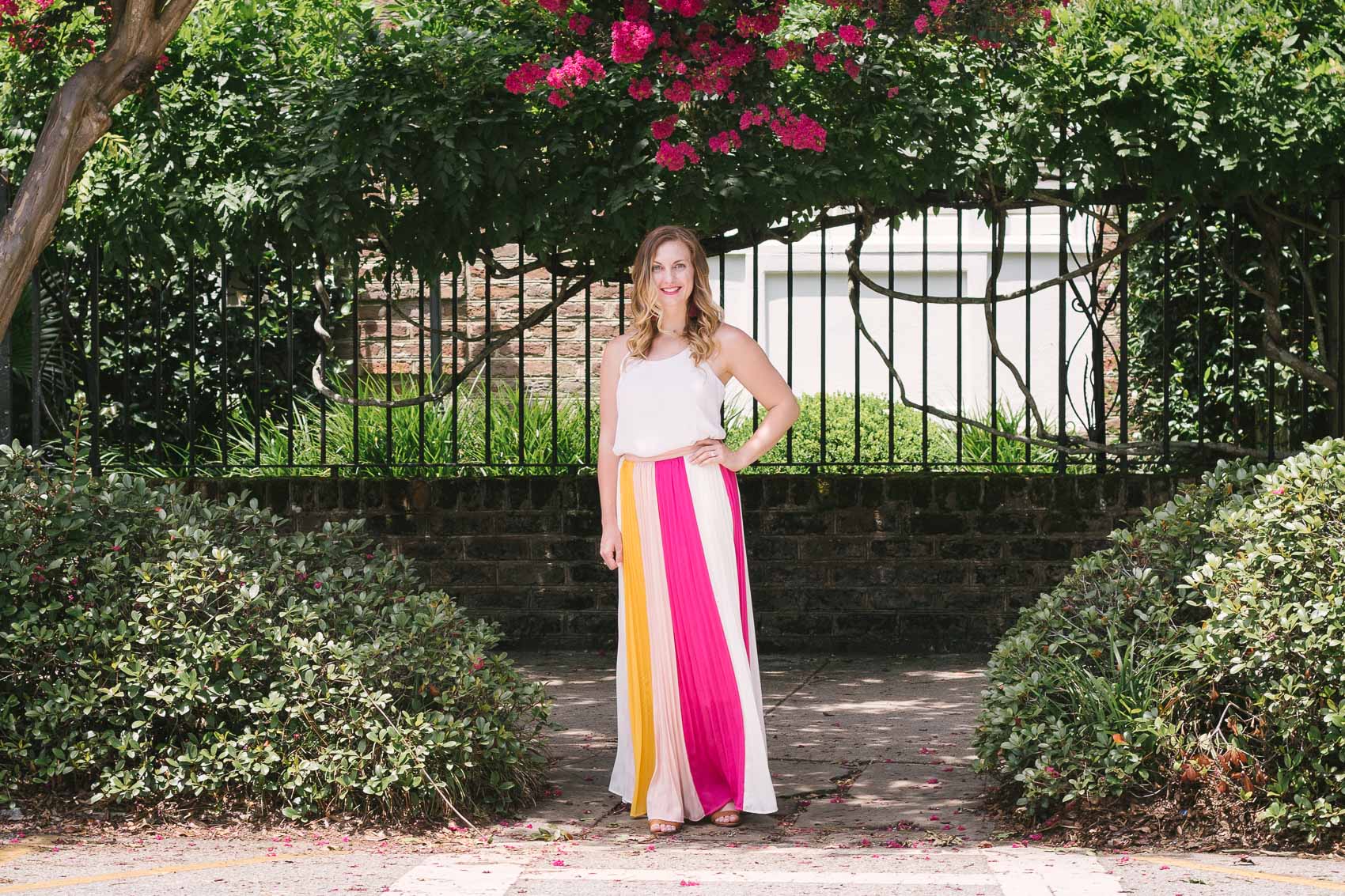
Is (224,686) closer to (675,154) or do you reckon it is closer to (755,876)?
(755,876)

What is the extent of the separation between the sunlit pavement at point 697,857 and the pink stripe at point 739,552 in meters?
0.61

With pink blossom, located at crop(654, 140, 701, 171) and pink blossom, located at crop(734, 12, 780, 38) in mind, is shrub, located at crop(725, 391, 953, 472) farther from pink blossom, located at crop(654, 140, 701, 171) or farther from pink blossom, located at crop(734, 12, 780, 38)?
pink blossom, located at crop(734, 12, 780, 38)

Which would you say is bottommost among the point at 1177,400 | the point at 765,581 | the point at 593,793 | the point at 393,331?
the point at 593,793

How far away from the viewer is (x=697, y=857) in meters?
4.07

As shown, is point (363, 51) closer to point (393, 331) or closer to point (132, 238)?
point (132, 238)

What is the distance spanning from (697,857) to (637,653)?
67cm

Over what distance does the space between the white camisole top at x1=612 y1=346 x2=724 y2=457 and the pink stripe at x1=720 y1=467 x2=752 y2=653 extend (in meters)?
0.15

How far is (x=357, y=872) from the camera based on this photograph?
3.88 m

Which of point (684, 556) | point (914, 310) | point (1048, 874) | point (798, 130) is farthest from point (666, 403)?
point (914, 310)

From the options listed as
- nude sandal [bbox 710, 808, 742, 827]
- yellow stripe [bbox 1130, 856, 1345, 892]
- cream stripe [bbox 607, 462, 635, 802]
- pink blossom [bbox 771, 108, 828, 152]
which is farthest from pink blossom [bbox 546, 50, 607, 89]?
yellow stripe [bbox 1130, 856, 1345, 892]

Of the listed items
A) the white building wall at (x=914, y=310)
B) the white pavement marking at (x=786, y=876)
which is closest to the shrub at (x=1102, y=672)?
the white pavement marking at (x=786, y=876)

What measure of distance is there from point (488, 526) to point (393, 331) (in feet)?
10.6

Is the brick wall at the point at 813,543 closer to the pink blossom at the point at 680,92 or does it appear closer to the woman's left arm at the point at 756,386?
the pink blossom at the point at 680,92

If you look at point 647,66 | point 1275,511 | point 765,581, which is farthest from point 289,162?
point 1275,511
